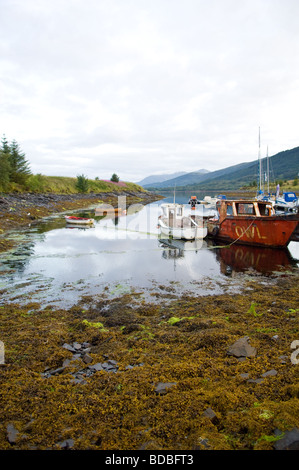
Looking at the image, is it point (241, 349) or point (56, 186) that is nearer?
point (241, 349)

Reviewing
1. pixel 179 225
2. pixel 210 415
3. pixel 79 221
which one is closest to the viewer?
pixel 210 415

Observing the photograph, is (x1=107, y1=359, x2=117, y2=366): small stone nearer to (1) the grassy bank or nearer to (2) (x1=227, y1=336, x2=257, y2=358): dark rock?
(2) (x1=227, y1=336, x2=257, y2=358): dark rock

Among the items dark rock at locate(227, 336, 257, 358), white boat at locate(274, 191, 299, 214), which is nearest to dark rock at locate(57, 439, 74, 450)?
dark rock at locate(227, 336, 257, 358)

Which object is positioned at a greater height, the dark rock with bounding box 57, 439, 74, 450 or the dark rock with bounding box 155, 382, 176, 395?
the dark rock with bounding box 57, 439, 74, 450

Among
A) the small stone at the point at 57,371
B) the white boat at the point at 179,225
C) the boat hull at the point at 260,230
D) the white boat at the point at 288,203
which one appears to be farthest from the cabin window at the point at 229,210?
the small stone at the point at 57,371

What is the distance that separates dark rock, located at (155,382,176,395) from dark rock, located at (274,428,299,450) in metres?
2.30

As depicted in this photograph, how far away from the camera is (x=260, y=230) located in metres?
25.3

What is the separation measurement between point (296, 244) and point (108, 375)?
28.3 m

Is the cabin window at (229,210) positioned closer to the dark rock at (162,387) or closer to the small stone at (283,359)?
the small stone at (283,359)

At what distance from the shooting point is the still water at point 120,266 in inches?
563

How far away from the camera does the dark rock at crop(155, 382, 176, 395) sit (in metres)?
5.48

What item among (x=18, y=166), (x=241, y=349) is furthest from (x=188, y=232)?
(x=18, y=166)

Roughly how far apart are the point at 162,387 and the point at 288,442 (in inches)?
101

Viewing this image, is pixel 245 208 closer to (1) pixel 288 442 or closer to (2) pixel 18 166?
(1) pixel 288 442
